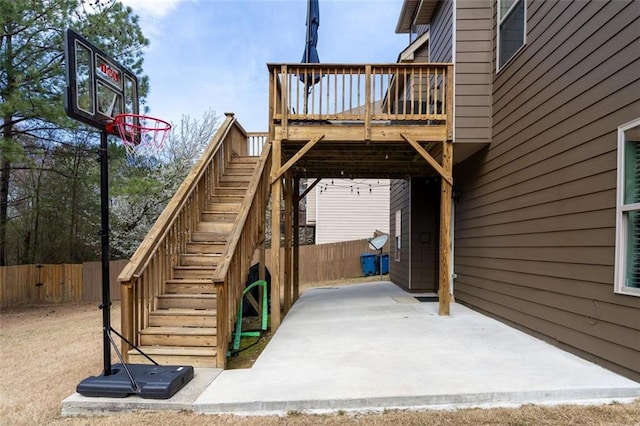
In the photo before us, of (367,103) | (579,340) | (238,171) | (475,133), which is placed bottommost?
(579,340)

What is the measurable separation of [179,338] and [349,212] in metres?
15.3

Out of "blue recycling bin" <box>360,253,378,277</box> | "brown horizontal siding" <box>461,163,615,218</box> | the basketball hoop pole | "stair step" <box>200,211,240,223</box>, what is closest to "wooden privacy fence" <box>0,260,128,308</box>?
"stair step" <box>200,211,240,223</box>

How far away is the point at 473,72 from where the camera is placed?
236 inches

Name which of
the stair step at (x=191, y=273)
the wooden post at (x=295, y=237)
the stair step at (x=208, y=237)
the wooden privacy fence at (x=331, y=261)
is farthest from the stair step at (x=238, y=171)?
the wooden privacy fence at (x=331, y=261)

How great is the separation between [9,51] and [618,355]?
36.4 ft

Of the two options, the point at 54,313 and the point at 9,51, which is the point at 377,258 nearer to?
the point at 54,313

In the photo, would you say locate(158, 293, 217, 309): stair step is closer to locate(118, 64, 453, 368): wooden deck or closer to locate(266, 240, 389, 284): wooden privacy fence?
locate(118, 64, 453, 368): wooden deck

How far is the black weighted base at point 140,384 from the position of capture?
2.99 m

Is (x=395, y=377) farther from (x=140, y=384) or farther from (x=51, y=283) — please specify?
(x=51, y=283)

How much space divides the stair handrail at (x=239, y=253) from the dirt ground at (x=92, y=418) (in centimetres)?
106

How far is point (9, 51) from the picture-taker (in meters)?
8.22

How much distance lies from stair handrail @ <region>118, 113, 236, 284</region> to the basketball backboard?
1301 millimetres

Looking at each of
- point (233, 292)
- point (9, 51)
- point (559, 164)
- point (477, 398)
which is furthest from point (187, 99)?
point (477, 398)

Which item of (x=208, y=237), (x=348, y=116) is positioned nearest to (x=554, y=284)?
(x=348, y=116)
